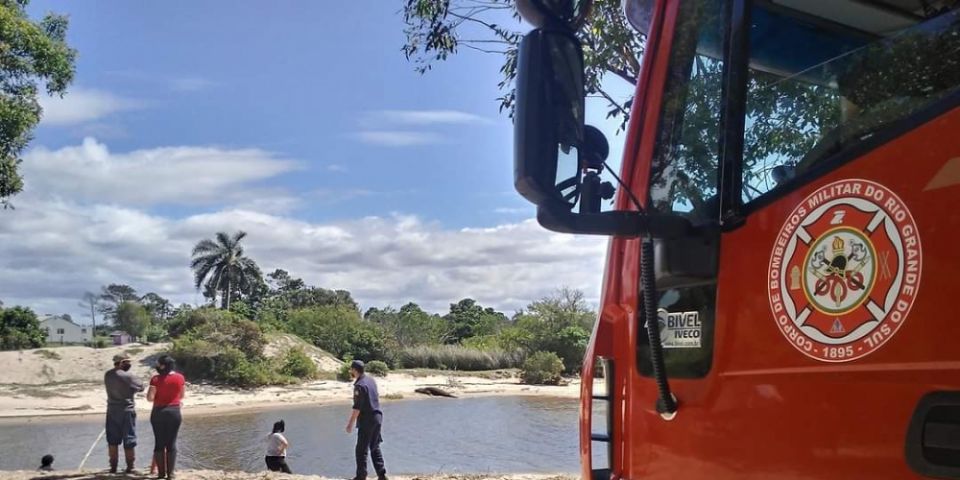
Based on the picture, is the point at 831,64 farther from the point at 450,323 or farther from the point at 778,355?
the point at 450,323

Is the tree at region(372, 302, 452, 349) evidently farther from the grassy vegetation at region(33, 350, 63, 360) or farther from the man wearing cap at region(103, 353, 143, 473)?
the man wearing cap at region(103, 353, 143, 473)

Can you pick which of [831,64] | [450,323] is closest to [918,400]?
[831,64]

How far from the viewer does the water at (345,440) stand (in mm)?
16688

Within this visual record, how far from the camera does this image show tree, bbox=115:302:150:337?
73750 mm

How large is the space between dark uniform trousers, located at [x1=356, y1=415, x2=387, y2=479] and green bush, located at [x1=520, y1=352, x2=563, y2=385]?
32295mm

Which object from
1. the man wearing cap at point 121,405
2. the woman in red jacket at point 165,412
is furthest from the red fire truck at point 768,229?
the man wearing cap at point 121,405

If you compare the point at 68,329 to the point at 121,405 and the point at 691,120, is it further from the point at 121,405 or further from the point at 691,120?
the point at 691,120

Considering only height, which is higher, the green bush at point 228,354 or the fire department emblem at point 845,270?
the fire department emblem at point 845,270

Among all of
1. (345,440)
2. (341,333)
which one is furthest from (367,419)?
(341,333)

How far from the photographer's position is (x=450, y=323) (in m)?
66.5

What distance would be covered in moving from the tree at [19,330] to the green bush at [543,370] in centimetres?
2743

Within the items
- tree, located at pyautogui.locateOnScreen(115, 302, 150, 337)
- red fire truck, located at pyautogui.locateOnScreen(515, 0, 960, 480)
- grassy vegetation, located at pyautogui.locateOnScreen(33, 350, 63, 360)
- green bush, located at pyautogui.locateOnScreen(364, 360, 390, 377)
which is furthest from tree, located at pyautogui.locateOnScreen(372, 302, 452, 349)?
red fire truck, located at pyautogui.locateOnScreen(515, 0, 960, 480)

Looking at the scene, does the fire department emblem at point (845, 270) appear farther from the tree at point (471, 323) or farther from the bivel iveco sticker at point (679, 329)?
the tree at point (471, 323)

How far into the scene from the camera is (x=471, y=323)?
67.2 meters
